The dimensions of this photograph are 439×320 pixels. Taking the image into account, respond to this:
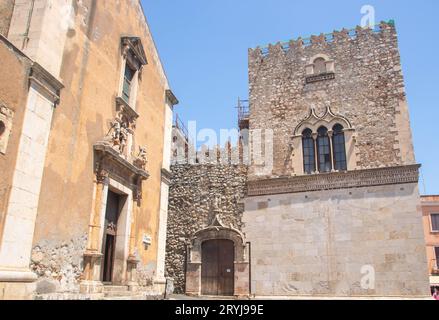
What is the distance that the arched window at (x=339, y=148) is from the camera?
1411cm

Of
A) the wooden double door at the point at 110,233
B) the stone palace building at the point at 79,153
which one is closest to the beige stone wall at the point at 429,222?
the stone palace building at the point at 79,153

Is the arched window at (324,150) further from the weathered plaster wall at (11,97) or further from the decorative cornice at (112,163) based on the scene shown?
the weathered plaster wall at (11,97)

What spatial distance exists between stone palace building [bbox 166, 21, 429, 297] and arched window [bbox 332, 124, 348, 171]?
42mm

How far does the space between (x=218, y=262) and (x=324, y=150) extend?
237 inches

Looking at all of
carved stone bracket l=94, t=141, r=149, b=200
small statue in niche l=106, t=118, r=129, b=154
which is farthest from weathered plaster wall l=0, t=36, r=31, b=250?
small statue in niche l=106, t=118, r=129, b=154

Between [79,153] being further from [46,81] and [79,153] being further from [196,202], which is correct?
[196,202]

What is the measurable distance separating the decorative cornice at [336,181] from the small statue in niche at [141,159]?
20.3 feet

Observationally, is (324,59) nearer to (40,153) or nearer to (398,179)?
(398,179)

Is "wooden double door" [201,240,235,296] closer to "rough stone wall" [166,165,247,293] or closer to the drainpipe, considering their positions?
"rough stone wall" [166,165,247,293]

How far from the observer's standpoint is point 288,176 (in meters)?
14.5

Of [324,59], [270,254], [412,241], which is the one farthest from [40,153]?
[324,59]

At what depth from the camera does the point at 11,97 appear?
5652 millimetres

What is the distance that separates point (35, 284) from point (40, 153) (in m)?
2.04

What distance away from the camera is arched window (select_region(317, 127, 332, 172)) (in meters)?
14.3
